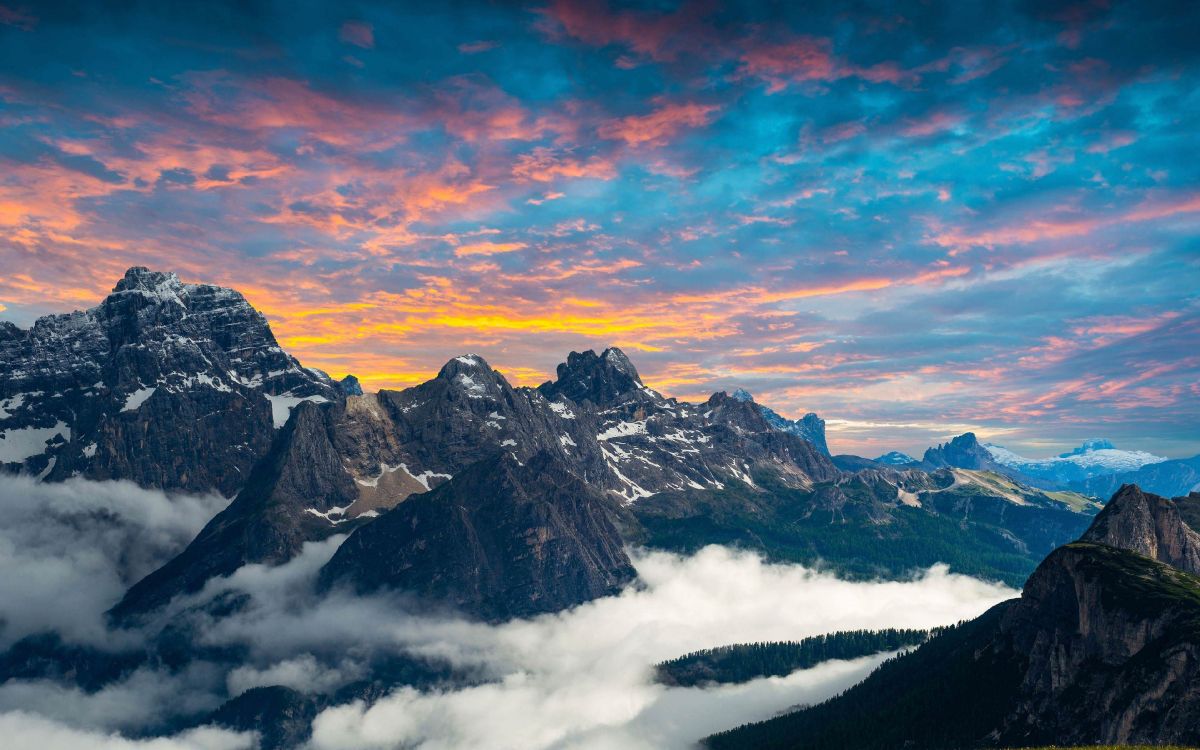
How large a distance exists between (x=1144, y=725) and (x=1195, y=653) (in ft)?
59.6

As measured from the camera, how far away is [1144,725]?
19212 cm

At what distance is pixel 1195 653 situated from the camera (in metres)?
192

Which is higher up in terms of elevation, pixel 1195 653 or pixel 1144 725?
pixel 1195 653
